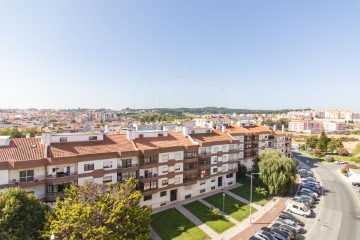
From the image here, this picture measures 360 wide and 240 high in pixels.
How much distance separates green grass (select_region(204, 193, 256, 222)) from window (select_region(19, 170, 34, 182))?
2843cm

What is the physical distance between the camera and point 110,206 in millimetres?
21859

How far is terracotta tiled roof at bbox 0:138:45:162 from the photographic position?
1041 inches

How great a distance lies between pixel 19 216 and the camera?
68.8 ft

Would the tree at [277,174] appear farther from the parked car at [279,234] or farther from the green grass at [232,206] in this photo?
the parked car at [279,234]

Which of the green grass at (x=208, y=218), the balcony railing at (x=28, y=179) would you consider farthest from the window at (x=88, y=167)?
the green grass at (x=208, y=218)

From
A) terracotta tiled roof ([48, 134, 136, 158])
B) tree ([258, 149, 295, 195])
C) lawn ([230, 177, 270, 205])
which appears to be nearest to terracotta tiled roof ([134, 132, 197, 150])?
terracotta tiled roof ([48, 134, 136, 158])

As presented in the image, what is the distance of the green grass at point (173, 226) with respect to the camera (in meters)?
29.6

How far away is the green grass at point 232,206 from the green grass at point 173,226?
7473 millimetres

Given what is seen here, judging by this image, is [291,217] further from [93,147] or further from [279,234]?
[93,147]

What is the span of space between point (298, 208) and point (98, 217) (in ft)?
106

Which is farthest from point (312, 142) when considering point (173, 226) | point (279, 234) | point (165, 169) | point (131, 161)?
point (131, 161)

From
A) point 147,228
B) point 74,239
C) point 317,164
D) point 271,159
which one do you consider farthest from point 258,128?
point 74,239

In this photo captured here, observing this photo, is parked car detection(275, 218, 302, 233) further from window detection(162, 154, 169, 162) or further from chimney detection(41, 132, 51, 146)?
chimney detection(41, 132, 51, 146)

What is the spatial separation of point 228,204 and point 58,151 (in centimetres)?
2913
